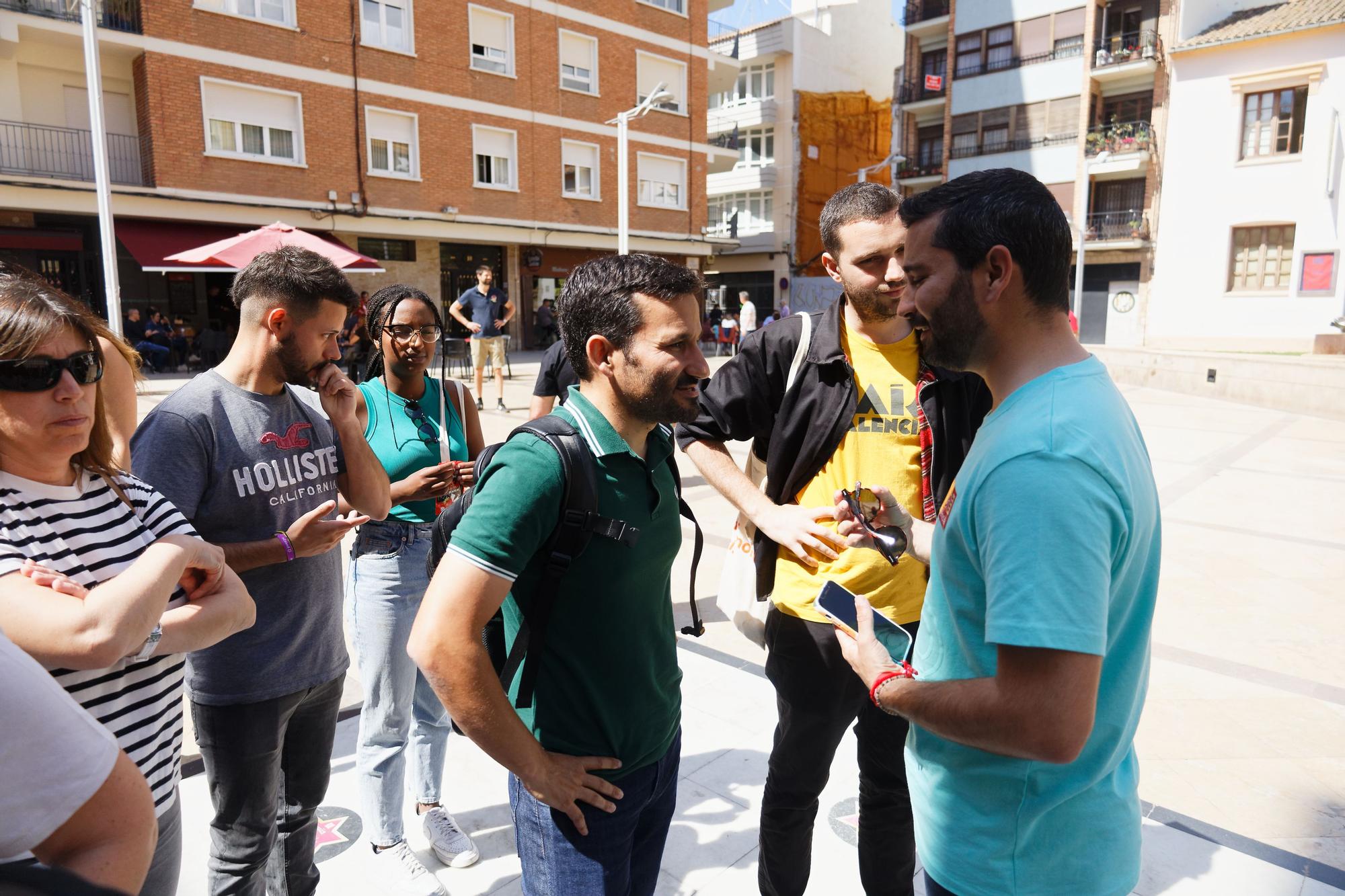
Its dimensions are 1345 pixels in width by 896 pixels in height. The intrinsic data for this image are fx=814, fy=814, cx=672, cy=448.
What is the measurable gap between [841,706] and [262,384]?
194cm

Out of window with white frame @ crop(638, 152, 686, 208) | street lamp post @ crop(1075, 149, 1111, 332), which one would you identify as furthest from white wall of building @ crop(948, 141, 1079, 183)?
window with white frame @ crop(638, 152, 686, 208)

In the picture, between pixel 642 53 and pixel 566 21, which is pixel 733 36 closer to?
pixel 642 53

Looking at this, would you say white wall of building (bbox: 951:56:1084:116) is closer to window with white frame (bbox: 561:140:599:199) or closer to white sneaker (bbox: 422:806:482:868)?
window with white frame (bbox: 561:140:599:199)

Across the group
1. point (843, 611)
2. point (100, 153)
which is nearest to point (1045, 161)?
point (100, 153)

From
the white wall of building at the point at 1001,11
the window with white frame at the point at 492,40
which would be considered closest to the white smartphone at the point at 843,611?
the window with white frame at the point at 492,40

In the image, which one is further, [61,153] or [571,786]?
[61,153]

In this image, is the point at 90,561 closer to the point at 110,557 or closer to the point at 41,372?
the point at 110,557

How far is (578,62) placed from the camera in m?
25.7

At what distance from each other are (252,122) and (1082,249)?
26175 mm

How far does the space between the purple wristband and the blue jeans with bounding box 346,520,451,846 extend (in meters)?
0.64

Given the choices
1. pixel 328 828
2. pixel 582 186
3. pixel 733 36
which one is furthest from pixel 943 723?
pixel 733 36

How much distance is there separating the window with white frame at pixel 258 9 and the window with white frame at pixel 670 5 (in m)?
11.7

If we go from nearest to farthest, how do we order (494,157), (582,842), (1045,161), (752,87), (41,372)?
(41,372) < (582,842) < (494,157) < (1045,161) < (752,87)

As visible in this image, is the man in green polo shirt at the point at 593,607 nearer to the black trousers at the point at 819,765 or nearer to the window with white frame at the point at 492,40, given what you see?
the black trousers at the point at 819,765
